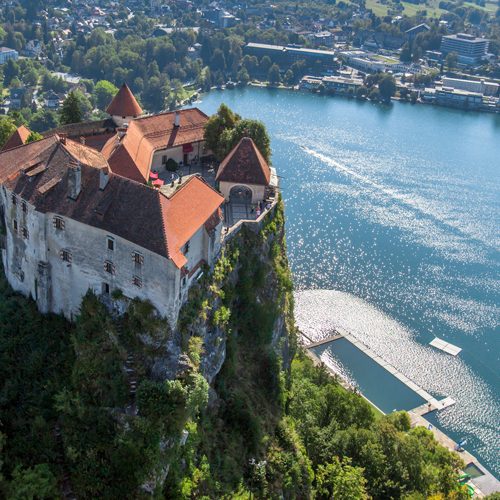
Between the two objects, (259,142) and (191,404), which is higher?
(259,142)

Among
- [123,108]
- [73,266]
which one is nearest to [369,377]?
[123,108]

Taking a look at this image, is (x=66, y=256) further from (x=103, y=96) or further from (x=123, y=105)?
(x=103, y=96)

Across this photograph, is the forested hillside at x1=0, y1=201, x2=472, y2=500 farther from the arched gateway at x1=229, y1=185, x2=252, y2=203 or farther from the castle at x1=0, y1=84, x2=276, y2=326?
the arched gateway at x1=229, y1=185, x2=252, y2=203

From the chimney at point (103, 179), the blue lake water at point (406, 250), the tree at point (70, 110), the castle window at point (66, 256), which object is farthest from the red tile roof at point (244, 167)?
the blue lake water at point (406, 250)

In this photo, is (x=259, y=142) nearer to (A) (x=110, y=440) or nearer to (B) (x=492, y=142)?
(A) (x=110, y=440)

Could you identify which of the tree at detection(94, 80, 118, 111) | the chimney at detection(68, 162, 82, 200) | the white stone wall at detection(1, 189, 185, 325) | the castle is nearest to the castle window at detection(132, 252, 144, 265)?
the castle

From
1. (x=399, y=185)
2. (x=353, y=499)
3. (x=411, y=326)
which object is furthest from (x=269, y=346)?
(x=399, y=185)

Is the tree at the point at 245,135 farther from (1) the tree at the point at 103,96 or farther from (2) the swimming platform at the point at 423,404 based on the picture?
(1) the tree at the point at 103,96
